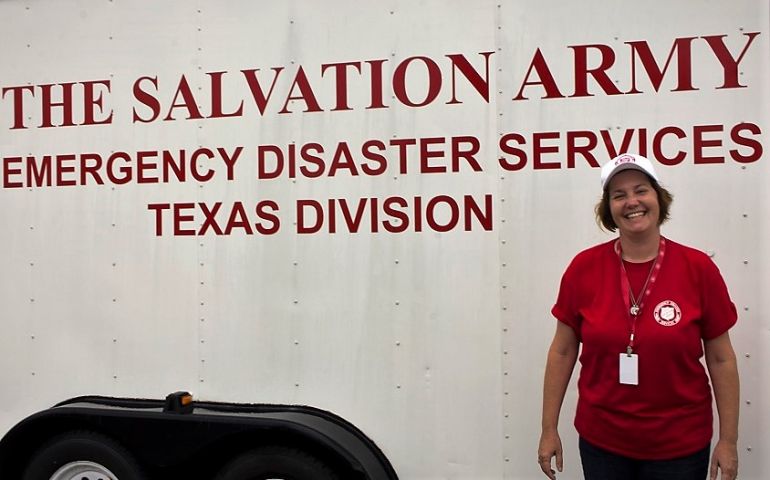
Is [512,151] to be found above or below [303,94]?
below

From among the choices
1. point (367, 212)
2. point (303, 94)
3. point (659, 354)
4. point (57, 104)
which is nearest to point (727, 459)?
point (659, 354)

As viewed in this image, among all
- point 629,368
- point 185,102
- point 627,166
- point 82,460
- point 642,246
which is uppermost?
point 185,102

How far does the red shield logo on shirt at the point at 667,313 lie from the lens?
207cm

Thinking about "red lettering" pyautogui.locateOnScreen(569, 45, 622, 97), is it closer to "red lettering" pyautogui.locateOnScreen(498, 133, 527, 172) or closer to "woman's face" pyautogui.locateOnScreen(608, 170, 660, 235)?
"red lettering" pyautogui.locateOnScreen(498, 133, 527, 172)

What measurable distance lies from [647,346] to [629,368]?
8 cm

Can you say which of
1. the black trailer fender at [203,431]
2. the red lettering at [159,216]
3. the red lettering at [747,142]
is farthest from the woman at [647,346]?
the red lettering at [159,216]

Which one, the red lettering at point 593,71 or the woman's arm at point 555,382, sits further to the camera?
the red lettering at point 593,71

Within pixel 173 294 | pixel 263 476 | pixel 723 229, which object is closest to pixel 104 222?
pixel 173 294

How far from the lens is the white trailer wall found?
2559mm

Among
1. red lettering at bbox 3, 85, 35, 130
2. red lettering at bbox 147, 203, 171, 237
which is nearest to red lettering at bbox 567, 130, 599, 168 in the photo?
red lettering at bbox 147, 203, 171, 237

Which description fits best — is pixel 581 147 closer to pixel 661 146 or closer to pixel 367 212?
pixel 661 146

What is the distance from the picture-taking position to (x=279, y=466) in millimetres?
2723

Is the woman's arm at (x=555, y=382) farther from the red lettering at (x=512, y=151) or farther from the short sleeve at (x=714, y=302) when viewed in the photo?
the red lettering at (x=512, y=151)

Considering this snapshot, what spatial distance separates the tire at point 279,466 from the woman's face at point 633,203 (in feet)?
4.59
